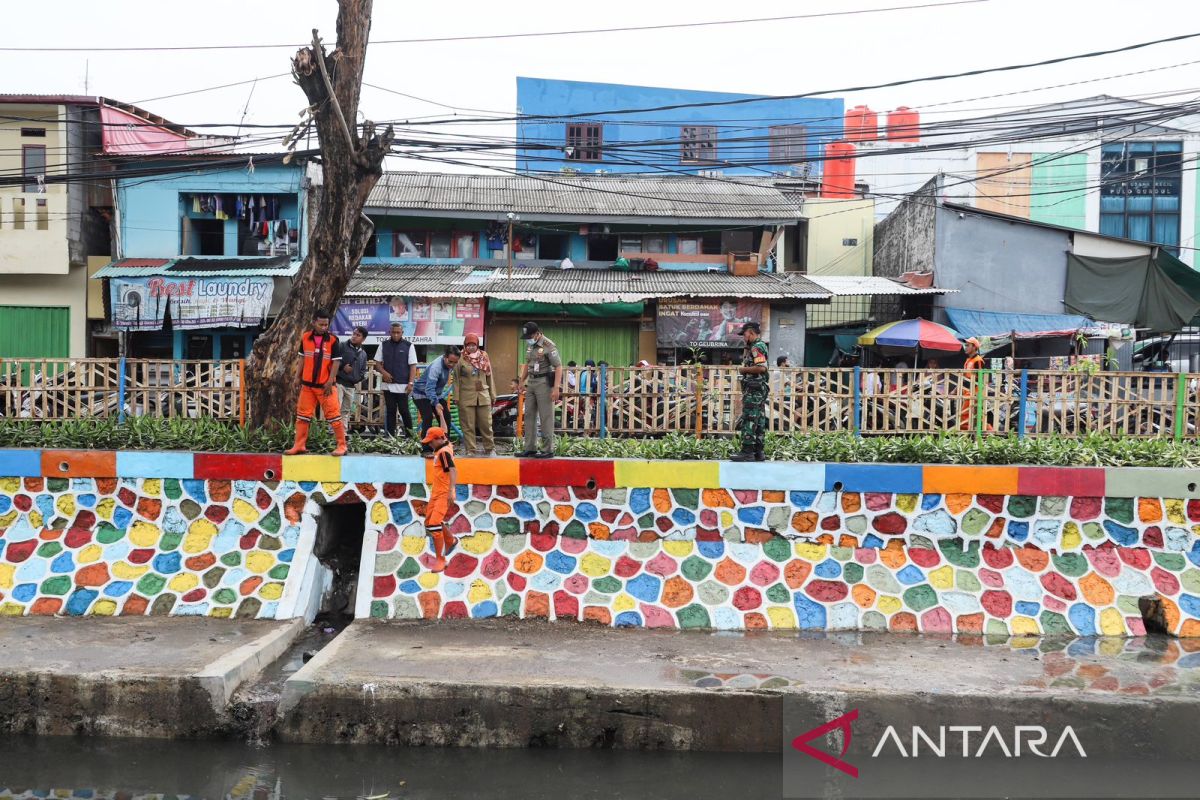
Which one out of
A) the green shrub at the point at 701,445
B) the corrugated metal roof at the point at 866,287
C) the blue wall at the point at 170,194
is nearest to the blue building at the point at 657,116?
the corrugated metal roof at the point at 866,287

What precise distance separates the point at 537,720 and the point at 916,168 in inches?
1110

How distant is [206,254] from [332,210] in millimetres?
10773

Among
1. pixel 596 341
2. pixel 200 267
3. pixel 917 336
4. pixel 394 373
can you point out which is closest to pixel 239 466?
pixel 394 373

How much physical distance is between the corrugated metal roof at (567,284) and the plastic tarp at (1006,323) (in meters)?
3.21

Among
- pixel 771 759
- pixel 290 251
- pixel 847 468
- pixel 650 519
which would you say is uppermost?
pixel 290 251

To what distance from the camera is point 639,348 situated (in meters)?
19.2

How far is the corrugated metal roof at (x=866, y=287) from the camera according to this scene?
63.1 feet

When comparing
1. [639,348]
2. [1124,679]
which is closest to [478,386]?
[1124,679]

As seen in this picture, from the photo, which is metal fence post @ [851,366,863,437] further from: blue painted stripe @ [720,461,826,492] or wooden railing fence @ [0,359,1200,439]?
blue painted stripe @ [720,461,826,492]

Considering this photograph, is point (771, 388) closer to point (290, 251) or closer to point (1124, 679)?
point (1124, 679)

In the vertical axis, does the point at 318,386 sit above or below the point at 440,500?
above

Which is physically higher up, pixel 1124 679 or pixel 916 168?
pixel 916 168

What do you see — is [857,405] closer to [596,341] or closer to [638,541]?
[638,541]

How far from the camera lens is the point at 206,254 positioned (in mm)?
19344
